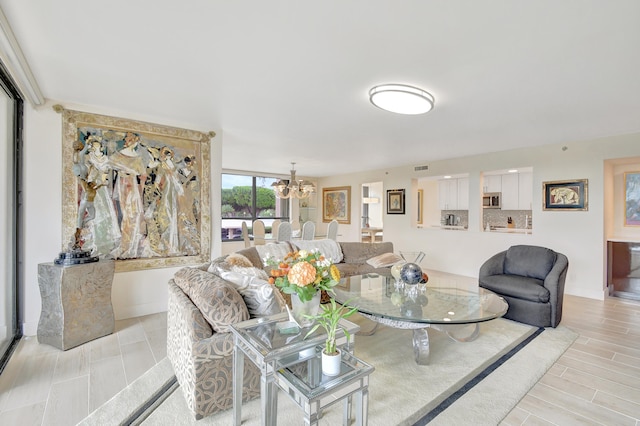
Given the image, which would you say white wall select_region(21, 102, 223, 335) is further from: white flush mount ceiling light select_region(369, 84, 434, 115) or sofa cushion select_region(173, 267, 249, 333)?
white flush mount ceiling light select_region(369, 84, 434, 115)

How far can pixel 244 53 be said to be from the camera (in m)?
2.04

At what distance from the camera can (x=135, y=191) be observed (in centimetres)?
337

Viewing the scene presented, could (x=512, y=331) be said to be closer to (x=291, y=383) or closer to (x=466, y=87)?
(x=466, y=87)

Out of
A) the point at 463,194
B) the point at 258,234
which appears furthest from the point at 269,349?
the point at 463,194

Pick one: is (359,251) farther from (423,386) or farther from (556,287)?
(423,386)

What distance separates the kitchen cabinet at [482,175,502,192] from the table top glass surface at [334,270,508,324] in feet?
14.0

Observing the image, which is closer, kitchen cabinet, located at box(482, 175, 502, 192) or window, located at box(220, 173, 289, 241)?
kitchen cabinet, located at box(482, 175, 502, 192)

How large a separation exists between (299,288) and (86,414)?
5.31ft

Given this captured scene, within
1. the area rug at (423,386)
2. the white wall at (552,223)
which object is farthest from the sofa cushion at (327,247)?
the white wall at (552,223)

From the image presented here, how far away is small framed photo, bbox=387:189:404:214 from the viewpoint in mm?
6842

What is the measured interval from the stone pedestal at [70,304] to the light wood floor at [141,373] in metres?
0.10

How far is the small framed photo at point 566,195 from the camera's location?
434 cm

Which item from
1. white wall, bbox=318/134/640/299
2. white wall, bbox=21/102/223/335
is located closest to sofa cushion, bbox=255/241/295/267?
white wall, bbox=21/102/223/335

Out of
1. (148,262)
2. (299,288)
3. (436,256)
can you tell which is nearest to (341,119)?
(299,288)
